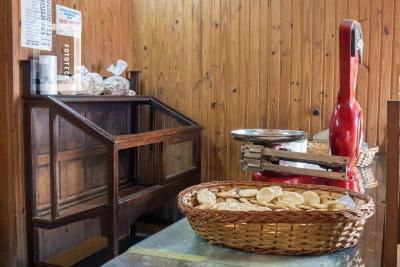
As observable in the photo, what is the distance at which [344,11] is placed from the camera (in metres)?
2.95

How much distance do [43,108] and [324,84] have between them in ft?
6.08

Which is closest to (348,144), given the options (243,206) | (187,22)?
(243,206)

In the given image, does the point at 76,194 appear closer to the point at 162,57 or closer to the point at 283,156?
the point at 162,57

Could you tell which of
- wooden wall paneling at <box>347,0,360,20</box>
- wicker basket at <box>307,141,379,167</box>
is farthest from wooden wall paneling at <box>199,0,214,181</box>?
wicker basket at <box>307,141,379,167</box>

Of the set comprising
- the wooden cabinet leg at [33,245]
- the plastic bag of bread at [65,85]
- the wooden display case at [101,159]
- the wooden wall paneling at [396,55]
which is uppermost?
the wooden wall paneling at [396,55]

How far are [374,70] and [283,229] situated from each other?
220 centimetres

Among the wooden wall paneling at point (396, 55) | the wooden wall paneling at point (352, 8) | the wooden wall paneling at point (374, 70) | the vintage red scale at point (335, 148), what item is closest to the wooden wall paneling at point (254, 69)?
the wooden wall paneling at point (352, 8)

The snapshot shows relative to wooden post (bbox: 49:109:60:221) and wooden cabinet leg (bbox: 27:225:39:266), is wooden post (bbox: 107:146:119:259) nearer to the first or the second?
wooden post (bbox: 49:109:60:221)

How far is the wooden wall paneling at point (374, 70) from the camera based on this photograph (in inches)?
113

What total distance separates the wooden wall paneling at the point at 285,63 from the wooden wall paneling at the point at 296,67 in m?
0.02

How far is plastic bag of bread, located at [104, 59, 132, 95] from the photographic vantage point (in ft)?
10.2

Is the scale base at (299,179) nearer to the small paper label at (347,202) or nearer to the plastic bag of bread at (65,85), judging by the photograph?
the small paper label at (347,202)

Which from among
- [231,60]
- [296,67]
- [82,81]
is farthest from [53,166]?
Result: [296,67]

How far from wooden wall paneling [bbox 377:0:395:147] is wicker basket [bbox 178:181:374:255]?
1983 mm
